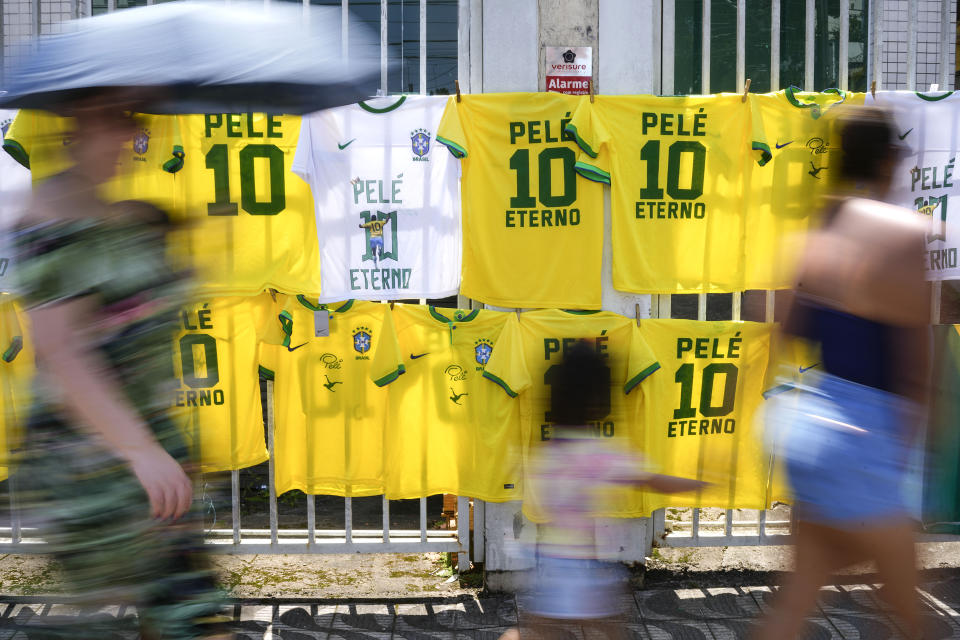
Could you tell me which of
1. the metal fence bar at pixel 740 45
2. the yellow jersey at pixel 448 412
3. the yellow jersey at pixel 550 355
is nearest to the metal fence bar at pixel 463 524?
the yellow jersey at pixel 448 412

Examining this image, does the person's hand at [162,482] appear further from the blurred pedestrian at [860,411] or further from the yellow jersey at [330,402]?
the yellow jersey at [330,402]

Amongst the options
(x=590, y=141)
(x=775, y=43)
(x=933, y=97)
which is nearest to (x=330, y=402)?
(x=590, y=141)

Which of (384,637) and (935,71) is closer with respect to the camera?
(384,637)

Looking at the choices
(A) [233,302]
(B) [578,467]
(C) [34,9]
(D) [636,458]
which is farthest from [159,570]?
(C) [34,9]

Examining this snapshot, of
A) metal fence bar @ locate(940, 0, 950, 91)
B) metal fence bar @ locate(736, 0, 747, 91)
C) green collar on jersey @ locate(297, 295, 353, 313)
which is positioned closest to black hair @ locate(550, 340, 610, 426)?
green collar on jersey @ locate(297, 295, 353, 313)

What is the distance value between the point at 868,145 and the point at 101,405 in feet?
8.29

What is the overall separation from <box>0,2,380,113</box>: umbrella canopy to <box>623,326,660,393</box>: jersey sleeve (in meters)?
2.38

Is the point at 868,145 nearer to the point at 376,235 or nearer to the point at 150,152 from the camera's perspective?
the point at 376,235

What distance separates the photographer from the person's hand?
6.66 feet

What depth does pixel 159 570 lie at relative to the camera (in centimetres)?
213

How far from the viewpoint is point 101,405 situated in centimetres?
200

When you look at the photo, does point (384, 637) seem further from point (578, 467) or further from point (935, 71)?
point (935, 71)

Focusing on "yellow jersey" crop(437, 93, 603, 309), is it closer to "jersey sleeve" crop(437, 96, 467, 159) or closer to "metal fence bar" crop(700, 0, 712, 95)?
"jersey sleeve" crop(437, 96, 467, 159)

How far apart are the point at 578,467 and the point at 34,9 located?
4002 millimetres
